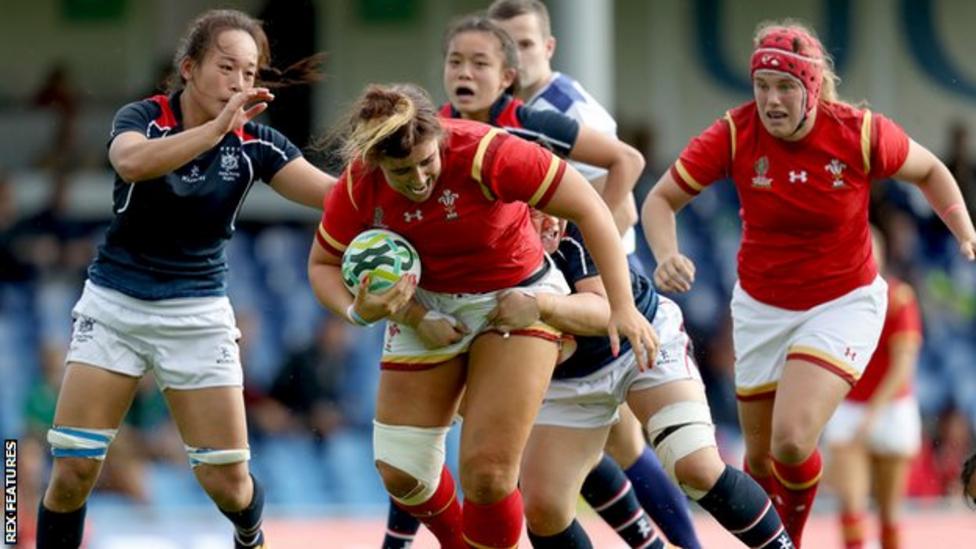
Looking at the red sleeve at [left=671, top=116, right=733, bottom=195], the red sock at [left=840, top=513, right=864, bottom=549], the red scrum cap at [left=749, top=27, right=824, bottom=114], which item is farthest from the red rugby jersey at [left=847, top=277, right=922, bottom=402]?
the red scrum cap at [left=749, top=27, right=824, bottom=114]

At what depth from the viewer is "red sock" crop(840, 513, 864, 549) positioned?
9172mm

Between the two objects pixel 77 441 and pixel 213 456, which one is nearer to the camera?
pixel 77 441

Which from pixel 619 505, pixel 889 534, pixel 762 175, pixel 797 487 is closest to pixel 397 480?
pixel 619 505

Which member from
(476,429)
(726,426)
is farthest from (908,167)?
(726,426)

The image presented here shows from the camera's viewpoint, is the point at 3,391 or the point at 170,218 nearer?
the point at 170,218

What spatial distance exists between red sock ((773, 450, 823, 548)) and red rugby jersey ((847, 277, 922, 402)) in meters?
2.40

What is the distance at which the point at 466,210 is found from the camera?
6238 millimetres

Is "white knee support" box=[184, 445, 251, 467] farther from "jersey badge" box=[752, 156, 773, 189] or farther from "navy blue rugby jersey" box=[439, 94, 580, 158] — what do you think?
"jersey badge" box=[752, 156, 773, 189]

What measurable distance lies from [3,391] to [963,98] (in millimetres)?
7660

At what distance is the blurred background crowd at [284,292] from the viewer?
12125mm

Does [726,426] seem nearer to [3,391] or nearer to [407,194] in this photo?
[3,391]

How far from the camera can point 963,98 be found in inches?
629

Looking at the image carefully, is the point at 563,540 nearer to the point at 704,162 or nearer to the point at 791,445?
the point at 791,445

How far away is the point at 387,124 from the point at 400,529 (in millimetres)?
2128
